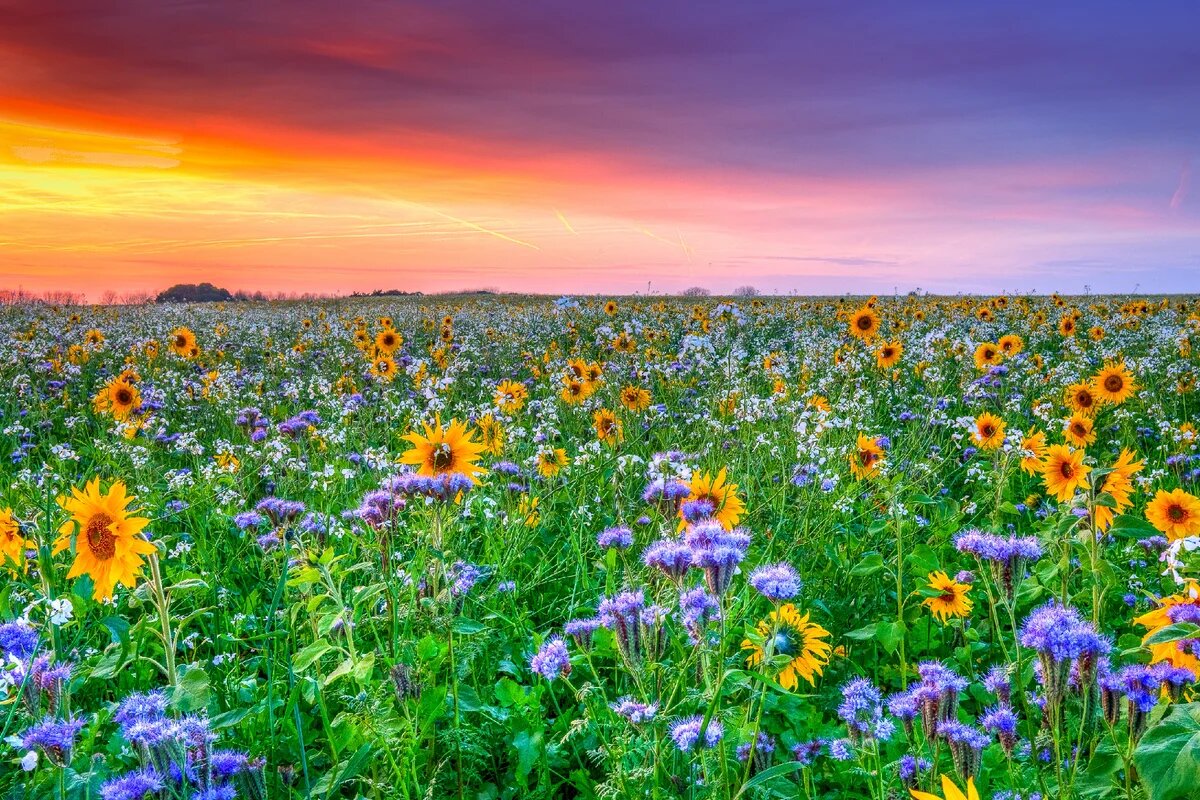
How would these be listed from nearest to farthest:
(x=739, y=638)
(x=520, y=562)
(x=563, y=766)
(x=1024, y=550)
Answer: (x=1024, y=550) < (x=563, y=766) < (x=739, y=638) < (x=520, y=562)

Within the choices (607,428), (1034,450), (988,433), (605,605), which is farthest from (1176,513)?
(607,428)

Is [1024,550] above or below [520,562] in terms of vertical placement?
above

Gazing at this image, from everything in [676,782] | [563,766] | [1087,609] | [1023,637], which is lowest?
[563,766]

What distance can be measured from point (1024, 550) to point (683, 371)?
663cm

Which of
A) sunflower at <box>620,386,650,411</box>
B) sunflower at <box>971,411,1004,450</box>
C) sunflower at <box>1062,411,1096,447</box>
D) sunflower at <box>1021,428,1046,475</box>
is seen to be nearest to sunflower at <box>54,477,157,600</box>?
sunflower at <box>1021,428,1046,475</box>

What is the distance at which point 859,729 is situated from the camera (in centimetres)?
191

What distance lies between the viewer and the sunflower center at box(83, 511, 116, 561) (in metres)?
2.29

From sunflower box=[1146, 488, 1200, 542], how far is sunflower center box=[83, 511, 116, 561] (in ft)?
13.2

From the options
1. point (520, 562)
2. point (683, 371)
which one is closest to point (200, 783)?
point (520, 562)

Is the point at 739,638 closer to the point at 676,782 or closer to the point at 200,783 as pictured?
the point at 676,782

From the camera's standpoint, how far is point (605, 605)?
1.85 metres

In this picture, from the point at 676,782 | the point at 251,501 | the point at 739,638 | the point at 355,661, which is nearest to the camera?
the point at 676,782

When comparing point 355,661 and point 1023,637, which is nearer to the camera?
point 1023,637

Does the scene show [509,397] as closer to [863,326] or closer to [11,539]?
[11,539]
